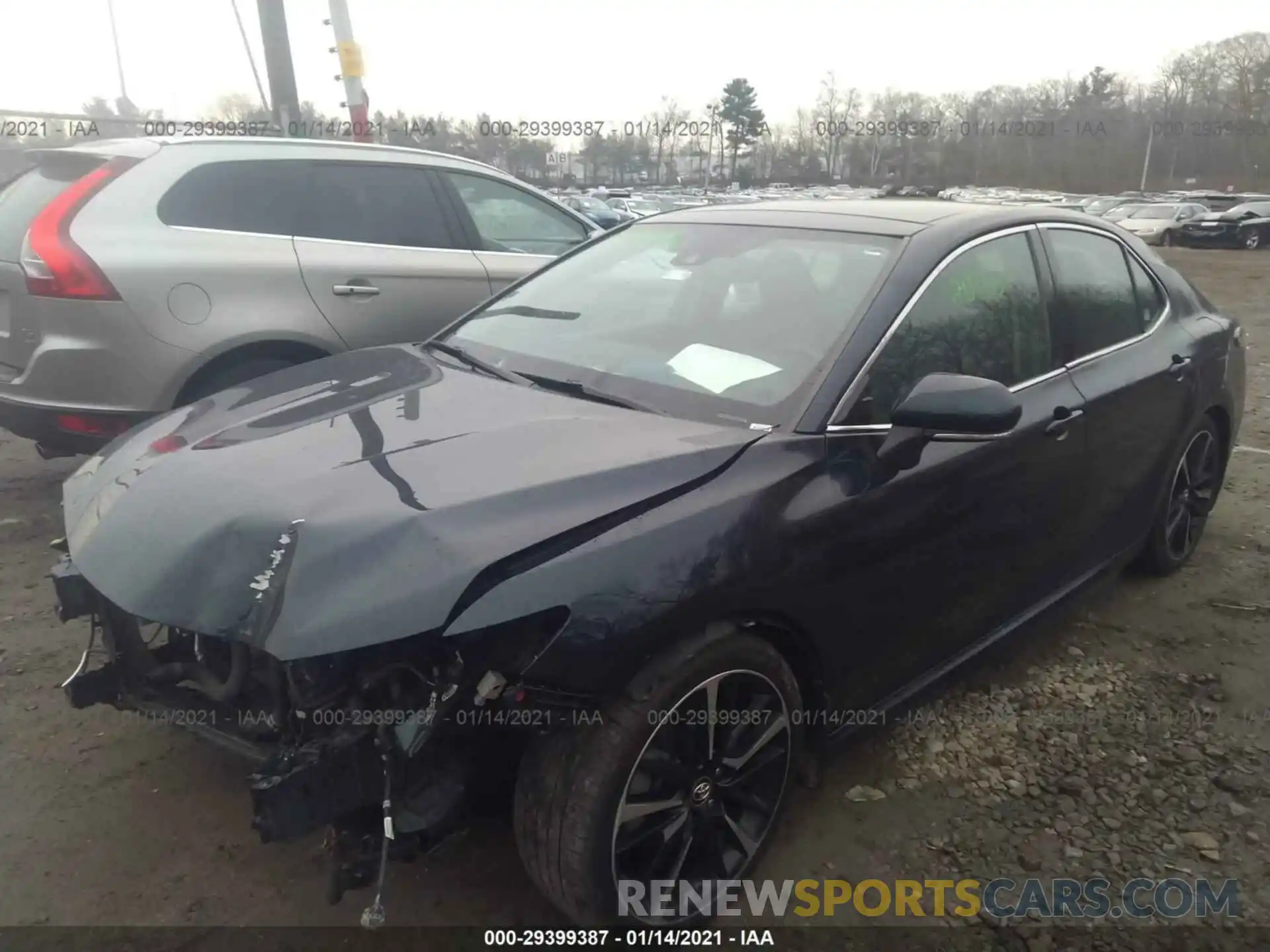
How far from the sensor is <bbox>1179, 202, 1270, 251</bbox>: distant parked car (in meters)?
26.3

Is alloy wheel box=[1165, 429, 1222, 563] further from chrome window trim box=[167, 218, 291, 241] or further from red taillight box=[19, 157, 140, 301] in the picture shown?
red taillight box=[19, 157, 140, 301]

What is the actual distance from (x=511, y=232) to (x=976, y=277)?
10.8ft

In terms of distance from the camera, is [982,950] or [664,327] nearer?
[982,950]

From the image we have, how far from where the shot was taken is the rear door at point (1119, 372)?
3162mm

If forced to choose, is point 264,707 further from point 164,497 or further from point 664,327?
point 664,327

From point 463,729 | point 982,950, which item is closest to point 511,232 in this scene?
point 463,729

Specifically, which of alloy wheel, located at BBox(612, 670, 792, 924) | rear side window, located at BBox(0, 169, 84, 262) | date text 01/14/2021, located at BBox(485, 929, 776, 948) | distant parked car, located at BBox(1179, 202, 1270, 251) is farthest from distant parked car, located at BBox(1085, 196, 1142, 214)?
date text 01/14/2021, located at BBox(485, 929, 776, 948)

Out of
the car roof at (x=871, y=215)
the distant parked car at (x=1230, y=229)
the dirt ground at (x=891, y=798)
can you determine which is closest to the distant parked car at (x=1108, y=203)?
the distant parked car at (x=1230, y=229)

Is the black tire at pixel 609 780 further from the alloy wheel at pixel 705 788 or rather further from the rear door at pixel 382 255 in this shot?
the rear door at pixel 382 255

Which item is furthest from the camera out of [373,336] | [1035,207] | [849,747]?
[373,336]

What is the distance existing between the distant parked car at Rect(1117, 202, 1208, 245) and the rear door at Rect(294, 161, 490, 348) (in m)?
27.8

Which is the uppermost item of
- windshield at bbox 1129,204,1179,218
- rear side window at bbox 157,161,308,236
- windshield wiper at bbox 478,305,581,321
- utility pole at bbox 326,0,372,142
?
utility pole at bbox 326,0,372,142

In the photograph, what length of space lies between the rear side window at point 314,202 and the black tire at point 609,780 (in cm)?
346

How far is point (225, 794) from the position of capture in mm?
2564
